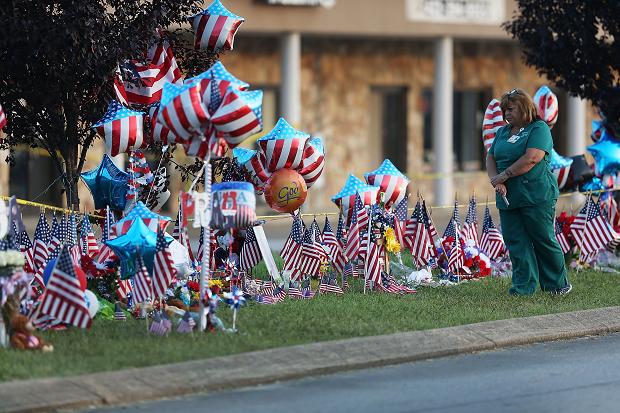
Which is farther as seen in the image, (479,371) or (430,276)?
(430,276)

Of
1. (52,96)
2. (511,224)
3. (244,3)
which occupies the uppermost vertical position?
(244,3)

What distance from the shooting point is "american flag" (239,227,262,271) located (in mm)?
12719

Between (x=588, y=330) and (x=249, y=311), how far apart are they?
2.63 m

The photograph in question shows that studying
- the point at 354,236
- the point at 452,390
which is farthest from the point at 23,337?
the point at 354,236

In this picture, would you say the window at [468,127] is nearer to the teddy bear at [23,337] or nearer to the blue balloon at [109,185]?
the blue balloon at [109,185]

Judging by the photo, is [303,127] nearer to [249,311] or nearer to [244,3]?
[244,3]

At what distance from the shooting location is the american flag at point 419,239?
13.5m

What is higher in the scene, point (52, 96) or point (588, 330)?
point (52, 96)

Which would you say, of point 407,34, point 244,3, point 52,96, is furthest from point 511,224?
point 407,34

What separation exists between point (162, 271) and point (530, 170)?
11.8ft

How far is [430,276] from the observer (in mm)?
13406

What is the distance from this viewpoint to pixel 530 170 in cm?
1220

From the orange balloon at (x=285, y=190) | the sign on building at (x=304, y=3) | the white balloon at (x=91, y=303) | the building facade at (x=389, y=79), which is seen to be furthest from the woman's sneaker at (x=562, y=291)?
the sign on building at (x=304, y=3)

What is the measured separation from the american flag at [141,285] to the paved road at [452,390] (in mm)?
1957
